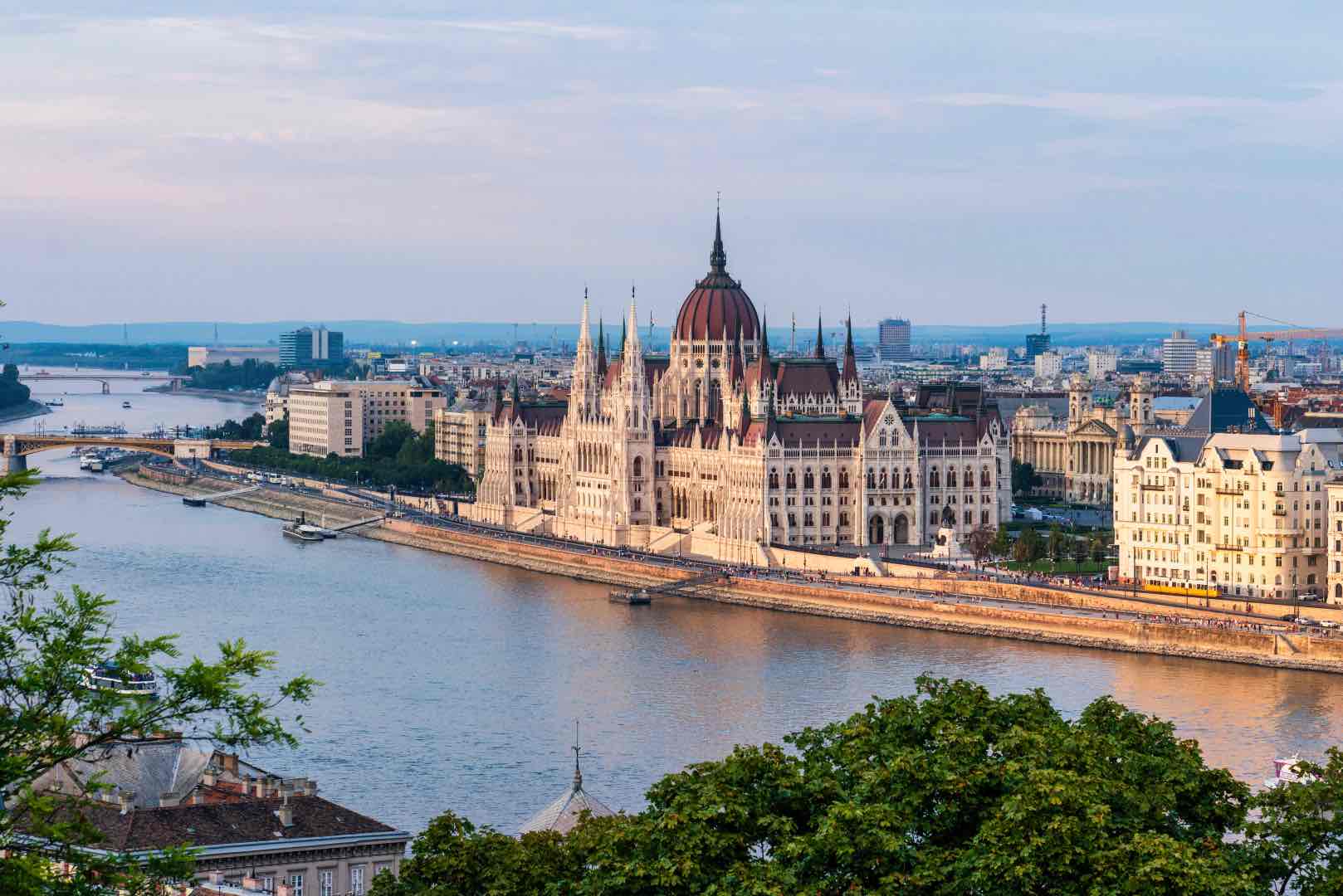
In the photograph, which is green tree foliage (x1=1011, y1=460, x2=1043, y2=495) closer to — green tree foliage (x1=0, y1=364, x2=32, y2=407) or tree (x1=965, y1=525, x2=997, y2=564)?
tree (x1=965, y1=525, x2=997, y2=564)

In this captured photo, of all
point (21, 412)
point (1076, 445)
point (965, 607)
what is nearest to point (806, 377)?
point (1076, 445)

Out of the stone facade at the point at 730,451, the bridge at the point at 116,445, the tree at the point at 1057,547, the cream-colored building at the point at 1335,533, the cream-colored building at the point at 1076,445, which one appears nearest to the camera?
the cream-colored building at the point at 1335,533

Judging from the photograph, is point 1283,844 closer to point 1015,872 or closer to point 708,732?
point 1015,872

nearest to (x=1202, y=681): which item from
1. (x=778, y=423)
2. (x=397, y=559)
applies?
(x=778, y=423)

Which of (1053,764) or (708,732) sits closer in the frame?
(1053,764)

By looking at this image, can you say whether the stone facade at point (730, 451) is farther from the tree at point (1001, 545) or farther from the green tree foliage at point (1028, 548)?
the green tree foliage at point (1028, 548)

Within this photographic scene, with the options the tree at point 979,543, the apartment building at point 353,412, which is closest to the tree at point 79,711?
the tree at point 979,543
